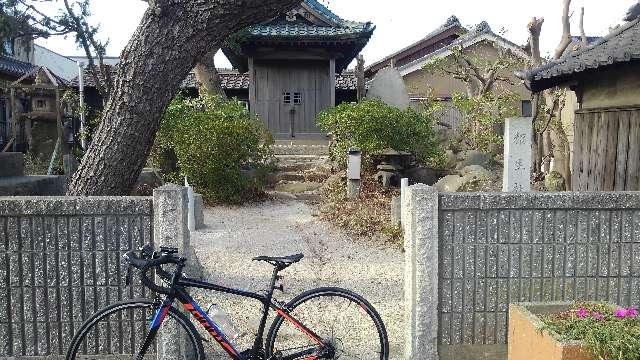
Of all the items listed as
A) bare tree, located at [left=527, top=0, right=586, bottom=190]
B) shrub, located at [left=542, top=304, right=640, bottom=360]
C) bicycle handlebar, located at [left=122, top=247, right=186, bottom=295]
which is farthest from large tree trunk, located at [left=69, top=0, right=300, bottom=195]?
bare tree, located at [left=527, top=0, right=586, bottom=190]

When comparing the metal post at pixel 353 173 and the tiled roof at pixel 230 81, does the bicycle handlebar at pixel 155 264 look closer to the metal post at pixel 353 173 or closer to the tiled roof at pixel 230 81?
the metal post at pixel 353 173

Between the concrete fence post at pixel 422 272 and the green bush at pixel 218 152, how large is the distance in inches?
329

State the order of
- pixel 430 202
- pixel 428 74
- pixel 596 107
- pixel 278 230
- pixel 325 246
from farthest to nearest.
Answer: pixel 428 74, pixel 278 230, pixel 325 246, pixel 596 107, pixel 430 202

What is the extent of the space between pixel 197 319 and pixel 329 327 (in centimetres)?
98

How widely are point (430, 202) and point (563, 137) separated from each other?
35.5 ft

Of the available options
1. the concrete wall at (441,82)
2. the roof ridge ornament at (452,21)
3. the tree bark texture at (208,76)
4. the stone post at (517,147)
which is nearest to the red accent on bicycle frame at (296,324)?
the stone post at (517,147)

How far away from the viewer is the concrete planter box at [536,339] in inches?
95.0

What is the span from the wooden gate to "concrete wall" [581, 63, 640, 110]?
0.32 feet

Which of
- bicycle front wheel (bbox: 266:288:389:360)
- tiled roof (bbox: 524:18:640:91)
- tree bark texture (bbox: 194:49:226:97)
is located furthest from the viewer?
tree bark texture (bbox: 194:49:226:97)

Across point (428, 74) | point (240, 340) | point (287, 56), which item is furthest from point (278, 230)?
point (428, 74)

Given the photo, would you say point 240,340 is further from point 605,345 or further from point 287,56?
point 287,56

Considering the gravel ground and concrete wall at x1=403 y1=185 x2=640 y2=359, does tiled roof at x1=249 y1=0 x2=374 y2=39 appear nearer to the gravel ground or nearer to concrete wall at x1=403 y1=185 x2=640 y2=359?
the gravel ground

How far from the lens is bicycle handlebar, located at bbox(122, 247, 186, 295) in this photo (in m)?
2.85

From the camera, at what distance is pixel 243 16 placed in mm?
4172
